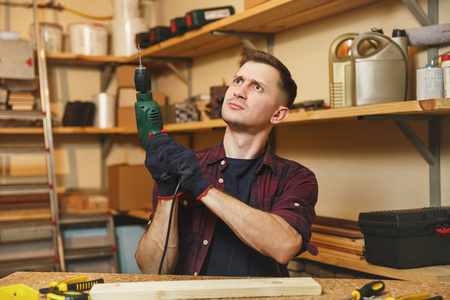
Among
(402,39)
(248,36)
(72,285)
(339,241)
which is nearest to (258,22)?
(248,36)

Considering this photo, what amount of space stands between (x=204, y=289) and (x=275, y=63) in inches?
39.5

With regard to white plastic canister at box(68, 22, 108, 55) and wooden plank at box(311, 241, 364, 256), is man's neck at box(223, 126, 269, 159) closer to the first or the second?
wooden plank at box(311, 241, 364, 256)

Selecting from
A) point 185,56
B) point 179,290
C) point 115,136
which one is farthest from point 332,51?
point 115,136

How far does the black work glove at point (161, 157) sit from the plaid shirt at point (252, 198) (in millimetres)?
296

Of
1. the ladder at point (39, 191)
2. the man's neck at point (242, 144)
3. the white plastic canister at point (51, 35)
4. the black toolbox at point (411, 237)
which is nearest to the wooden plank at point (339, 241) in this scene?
the black toolbox at point (411, 237)

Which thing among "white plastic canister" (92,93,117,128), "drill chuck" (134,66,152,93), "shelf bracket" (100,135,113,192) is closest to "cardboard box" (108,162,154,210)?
"white plastic canister" (92,93,117,128)

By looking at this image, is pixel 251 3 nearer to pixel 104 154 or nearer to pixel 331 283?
pixel 331 283

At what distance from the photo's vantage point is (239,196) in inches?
67.4

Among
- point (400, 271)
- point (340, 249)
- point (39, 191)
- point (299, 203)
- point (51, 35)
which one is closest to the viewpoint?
point (299, 203)

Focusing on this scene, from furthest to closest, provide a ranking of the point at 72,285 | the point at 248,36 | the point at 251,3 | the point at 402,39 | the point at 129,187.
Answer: the point at 129,187 < the point at 248,36 < the point at 251,3 < the point at 402,39 < the point at 72,285

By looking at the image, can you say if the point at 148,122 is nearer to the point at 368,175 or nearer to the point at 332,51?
the point at 332,51

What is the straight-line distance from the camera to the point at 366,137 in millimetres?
2418

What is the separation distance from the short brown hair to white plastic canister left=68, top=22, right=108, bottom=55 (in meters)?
2.32

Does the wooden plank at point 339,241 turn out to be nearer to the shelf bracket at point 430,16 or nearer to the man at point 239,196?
the man at point 239,196
